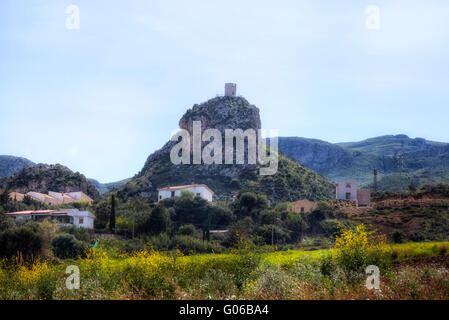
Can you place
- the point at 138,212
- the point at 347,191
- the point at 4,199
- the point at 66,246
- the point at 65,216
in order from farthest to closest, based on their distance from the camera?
1. the point at 347,191
2. the point at 4,199
3. the point at 138,212
4. the point at 65,216
5. the point at 66,246

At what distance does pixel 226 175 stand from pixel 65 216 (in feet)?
99.6

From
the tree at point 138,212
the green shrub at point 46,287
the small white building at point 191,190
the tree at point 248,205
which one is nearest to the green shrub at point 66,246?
the tree at point 138,212

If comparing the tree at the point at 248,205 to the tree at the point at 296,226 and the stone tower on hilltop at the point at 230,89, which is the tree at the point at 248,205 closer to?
the tree at the point at 296,226

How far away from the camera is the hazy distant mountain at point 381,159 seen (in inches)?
3315

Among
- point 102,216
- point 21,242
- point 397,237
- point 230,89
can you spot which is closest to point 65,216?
point 102,216

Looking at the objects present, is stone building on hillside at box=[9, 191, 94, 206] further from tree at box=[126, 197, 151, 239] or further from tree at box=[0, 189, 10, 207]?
tree at box=[126, 197, 151, 239]

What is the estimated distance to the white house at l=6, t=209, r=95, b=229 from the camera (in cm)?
4919

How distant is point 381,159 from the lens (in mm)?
129875

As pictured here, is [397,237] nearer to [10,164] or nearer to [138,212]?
[138,212]

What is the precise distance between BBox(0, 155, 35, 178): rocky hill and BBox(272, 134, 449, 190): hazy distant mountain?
77909mm

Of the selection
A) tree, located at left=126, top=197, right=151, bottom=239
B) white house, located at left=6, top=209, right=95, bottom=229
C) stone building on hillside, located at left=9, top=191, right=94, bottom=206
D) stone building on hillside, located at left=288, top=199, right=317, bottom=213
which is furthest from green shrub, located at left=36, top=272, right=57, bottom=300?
stone building on hillside, located at left=9, top=191, right=94, bottom=206
